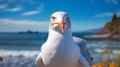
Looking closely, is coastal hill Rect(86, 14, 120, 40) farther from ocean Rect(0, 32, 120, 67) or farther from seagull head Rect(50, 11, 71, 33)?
seagull head Rect(50, 11, 71, 33)

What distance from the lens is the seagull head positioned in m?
2.58

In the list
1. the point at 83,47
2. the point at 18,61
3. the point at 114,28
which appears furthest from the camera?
the point at 114,28

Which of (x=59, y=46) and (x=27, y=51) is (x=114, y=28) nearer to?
(x=27, y=51)

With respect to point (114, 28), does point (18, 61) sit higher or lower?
higher

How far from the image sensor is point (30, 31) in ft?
138

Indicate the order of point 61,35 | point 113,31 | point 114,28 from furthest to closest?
point 113,31 < point 114,28 < point 61,35

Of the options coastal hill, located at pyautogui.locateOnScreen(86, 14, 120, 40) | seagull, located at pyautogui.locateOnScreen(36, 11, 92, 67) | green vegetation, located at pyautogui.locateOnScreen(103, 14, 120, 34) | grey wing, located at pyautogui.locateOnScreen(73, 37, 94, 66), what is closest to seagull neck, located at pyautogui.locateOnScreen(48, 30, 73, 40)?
seagull, located at pyautogui.locateOnScreen(36, 11, 92, 67)

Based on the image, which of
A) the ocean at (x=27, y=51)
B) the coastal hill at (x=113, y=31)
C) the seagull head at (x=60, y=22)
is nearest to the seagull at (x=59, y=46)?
the seagull head at (x=60, y=22)

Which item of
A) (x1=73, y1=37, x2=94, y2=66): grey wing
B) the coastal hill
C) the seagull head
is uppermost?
the seagull head

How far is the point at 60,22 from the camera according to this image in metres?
2.57

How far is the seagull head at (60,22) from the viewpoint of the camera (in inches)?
102

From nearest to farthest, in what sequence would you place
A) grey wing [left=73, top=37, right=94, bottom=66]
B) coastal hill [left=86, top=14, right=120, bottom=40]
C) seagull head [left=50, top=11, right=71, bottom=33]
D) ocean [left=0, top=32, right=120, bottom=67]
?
seagull head [left=50, top=11, right=71, bottom=33] < grey wing [left=73, top=37, right=94, bottom=66] < ocean [left=0, top=32, right=120, bottom=67] < coastal hill [left=86, top=14, right=120, bottom=40]

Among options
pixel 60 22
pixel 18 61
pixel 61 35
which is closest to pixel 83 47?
pixel 61 35

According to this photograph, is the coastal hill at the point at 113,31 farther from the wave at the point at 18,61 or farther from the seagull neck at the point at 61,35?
the seagull neck at the point at 61,35
